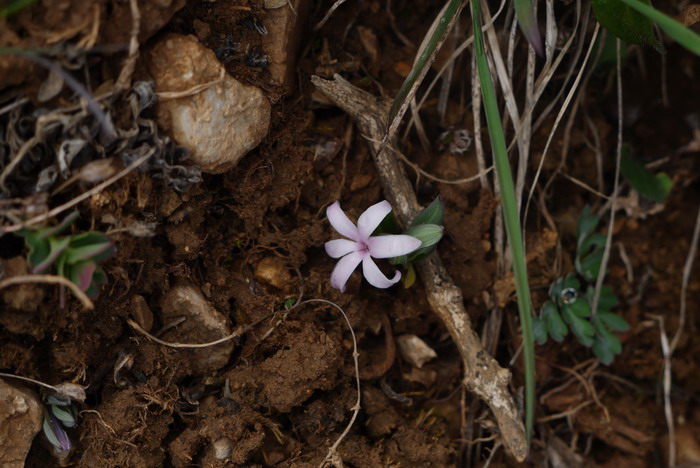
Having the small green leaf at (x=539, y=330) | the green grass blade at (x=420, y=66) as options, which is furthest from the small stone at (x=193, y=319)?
the small green leaf at (x=539, y=330)

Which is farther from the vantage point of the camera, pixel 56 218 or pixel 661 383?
pixel 661 383

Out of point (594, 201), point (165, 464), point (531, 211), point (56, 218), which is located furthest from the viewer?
point (594, 201)

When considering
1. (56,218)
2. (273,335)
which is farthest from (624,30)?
(56,218)

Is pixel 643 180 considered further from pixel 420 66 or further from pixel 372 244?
pixel 372 244

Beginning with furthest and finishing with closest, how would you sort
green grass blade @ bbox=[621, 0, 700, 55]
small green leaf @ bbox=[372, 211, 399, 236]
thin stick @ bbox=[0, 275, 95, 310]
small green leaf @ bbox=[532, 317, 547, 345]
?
small green leaf @ bbox=[532, 317, 547, 345] < small green leaf @ bbox=[372, 211, 399, 236] < green grass blade @ bbox=[621, 0, 700, 55] < thin stick @ bbox=[0, 275, 95, 310]

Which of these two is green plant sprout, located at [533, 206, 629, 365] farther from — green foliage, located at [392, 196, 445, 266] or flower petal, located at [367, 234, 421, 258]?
flower petal, located at [367, 234, 421, 258]

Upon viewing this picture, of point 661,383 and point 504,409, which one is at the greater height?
point 504,409

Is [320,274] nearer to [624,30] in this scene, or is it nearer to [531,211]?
[531,211]

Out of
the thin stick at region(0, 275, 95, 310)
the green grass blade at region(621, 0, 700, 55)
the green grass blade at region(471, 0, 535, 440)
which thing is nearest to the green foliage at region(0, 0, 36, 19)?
the thin stick at region(0, 275, 95, 310)
